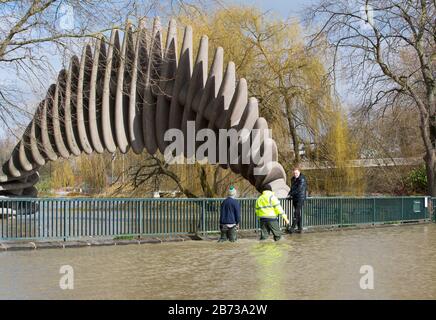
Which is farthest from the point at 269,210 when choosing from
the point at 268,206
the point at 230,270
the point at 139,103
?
the point at 139,103

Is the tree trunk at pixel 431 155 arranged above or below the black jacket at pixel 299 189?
above

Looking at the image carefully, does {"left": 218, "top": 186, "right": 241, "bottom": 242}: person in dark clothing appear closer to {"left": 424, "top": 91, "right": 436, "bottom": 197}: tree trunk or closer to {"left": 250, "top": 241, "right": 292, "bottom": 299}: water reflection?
{"left": 250, "top": 241, "right": 292, "bottom": 299}: water reflection

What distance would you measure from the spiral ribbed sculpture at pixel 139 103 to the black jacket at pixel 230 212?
313 cm

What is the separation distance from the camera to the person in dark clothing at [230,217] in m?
15.2

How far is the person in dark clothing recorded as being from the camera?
599 inches

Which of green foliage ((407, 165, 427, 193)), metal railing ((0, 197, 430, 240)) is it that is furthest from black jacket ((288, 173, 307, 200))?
green foliage ((407, 165, 427, 193))

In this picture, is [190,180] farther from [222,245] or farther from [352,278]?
[352,278]

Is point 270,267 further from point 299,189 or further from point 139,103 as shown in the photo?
point 139,103

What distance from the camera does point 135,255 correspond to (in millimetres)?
12859

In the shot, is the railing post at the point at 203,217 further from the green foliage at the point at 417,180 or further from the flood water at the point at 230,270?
the green foliage at the point at 417,180

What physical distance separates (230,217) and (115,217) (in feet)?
9.53

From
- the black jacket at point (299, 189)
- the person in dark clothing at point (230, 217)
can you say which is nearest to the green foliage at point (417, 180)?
the black jacket at point (299, 189)
